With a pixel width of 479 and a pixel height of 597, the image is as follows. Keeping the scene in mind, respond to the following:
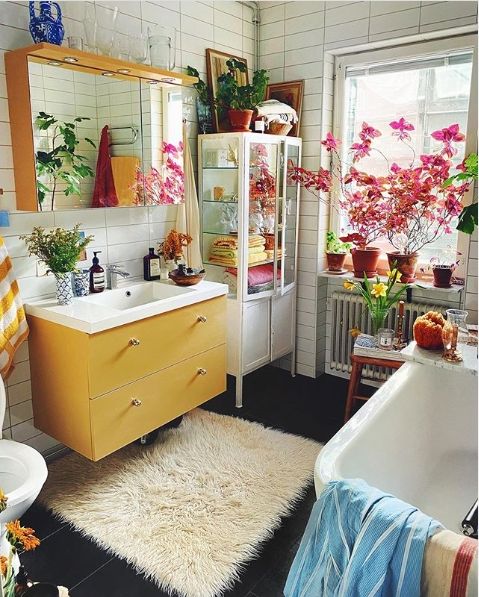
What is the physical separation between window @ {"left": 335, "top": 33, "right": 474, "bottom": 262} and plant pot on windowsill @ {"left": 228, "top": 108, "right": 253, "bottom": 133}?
0.77 m

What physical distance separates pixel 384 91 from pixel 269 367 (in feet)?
7.13

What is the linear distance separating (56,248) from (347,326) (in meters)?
2.17

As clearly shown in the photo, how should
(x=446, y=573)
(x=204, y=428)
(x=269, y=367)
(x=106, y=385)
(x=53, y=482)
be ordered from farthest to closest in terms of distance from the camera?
1. (x=269, y=367)
2. (x=204, y=428)
3. (x=53, y=482)
4. (x=106, y=385)
5. (x=446, y=573)

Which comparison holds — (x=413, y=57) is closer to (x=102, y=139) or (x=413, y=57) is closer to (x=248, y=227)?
(x=248, y=227)

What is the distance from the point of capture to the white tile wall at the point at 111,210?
2.38 m

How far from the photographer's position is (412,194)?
3.18m

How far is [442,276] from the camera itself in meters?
3.23

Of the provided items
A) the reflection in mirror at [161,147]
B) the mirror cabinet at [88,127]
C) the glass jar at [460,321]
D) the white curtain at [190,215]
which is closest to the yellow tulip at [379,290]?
the glass jar at [460,321]

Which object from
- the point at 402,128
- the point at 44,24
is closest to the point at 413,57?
the point at 402,128

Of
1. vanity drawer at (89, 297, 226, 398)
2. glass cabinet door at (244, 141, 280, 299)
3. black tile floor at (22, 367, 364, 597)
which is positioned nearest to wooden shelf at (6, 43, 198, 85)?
glass cabinet door at (244, 141, 280, 299)

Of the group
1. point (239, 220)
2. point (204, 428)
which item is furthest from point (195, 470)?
point (239, 220)

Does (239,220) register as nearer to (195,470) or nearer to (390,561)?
(195,470)

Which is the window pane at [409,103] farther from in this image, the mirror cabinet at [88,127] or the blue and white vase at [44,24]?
the blue and white vase at [44,24]

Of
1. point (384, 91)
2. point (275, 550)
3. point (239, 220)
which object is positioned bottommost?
point (275, 550)
